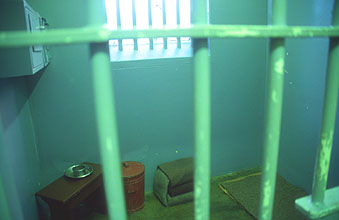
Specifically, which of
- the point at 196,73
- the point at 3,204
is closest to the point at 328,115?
the point at 196,73

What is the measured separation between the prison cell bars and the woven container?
67.5 inches

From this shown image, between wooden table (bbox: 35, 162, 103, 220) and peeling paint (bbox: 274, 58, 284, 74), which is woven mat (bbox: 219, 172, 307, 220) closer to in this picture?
wooden table (bbox: 35, 162, 103, 220)

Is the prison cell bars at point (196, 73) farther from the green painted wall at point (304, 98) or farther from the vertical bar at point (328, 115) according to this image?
the green painted wall at point (304, 98)

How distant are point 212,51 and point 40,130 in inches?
68.6

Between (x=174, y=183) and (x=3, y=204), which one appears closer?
(x=3, y=204)

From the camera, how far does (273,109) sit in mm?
478

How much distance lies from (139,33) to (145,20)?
2142 mm

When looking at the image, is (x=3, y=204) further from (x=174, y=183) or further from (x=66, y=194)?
(x=174, y=183)

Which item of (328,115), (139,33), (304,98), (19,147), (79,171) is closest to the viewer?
(139,33)

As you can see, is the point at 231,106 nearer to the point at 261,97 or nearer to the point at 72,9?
the point at 261,97

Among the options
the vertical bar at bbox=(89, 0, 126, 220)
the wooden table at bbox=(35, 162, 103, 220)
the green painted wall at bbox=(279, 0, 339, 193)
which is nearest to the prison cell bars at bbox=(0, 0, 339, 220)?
the vertical bar at bbox=(89, 0, 126, 220)

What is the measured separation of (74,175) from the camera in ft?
6.45

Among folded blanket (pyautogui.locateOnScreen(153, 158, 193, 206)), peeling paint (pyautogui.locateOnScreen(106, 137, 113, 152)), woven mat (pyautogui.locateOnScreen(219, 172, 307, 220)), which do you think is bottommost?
woven mat (pyautogui.locateOnScreen(219, 172, 307, 220))

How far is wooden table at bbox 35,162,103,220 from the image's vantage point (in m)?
1.69
